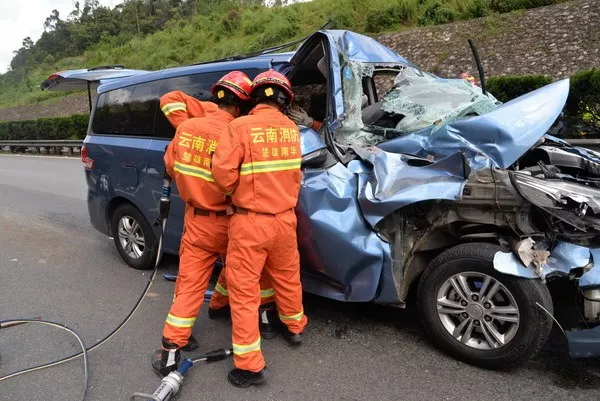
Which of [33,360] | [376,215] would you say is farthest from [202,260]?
[33,360]

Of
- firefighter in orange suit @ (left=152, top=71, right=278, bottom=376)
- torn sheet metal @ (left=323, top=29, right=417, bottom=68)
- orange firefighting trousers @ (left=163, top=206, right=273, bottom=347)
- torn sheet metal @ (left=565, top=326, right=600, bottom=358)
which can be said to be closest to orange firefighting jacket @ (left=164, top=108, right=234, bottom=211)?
firefighter in orange suit @ (left=152, top=71, right=278, bottom=376)

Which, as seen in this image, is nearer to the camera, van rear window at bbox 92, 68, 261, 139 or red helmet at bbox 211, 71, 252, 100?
red helmet at bbox 211, 71, 252, 100

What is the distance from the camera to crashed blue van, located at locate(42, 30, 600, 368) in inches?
101

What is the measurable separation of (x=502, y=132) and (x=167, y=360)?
7.85 feet

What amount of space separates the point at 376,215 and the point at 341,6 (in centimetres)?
2157

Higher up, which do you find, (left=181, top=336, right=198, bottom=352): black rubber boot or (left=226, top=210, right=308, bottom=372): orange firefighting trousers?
(left=226, top=210, right=308, bottom=372): orange firefighting trousers

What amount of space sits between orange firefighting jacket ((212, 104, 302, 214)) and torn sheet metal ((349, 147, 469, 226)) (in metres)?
0.53

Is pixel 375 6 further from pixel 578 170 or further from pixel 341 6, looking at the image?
pixel 578 170

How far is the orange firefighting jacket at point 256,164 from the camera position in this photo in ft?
8.69

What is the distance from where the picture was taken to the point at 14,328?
356 centimetres

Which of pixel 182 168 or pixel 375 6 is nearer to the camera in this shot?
pixel 182 168

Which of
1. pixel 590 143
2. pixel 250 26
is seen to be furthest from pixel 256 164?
pixel 250 26

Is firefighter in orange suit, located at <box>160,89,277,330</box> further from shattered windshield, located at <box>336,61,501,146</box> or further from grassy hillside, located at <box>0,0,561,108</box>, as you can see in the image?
grassy hillside, located at <box>0,0,561,108</box>

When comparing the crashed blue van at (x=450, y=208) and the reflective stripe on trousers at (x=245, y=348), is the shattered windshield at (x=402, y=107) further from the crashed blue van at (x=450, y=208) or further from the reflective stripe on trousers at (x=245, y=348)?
the reflective stripe on trousers at (x=245, y=348)
